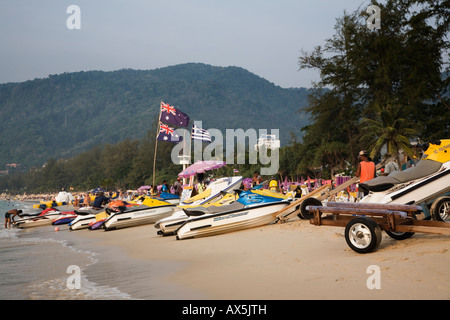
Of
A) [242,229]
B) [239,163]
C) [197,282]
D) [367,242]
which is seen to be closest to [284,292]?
[197,282]

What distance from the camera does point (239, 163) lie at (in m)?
75.2

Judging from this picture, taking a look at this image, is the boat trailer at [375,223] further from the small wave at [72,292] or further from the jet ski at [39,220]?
the jet ski at [39,220]

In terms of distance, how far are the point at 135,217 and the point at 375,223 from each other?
1316cm

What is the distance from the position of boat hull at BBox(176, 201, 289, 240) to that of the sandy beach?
134 centimetres

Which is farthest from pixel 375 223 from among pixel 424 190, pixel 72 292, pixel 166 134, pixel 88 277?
pixel 166 134

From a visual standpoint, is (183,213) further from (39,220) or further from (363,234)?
(39,220)

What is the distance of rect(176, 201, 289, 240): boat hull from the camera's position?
1245 centimetres

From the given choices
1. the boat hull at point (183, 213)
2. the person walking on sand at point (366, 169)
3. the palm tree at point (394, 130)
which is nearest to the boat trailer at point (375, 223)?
the person walking on sand at point (366, 169)

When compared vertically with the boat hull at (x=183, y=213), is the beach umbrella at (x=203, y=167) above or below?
above

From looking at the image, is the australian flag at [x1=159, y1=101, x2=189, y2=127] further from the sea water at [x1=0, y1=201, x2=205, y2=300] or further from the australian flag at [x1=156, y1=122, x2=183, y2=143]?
the sea water at [x1=0, y1=201, x2=205, y2=300]

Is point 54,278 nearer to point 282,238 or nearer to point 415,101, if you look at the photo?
point 282,238

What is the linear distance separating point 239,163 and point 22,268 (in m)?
65.8

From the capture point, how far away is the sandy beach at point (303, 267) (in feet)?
17.6

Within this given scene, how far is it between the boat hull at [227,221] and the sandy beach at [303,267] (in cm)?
134
